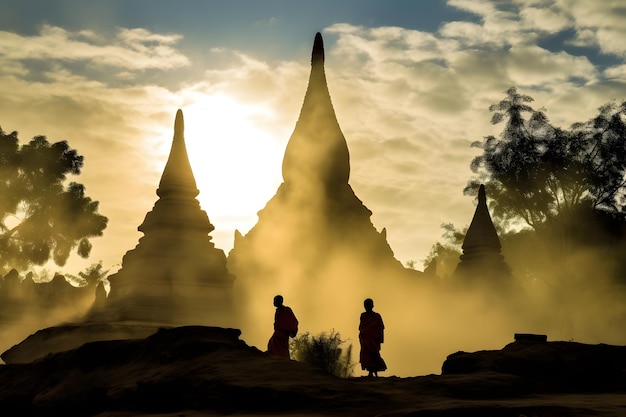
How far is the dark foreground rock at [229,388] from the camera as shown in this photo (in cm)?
770

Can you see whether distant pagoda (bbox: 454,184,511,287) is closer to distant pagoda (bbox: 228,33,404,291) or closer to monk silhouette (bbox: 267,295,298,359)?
distant pagoda (bbox: 228,33,404,291)

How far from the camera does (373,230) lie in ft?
92.5

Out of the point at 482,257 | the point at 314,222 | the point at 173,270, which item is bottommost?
the point at 173,270

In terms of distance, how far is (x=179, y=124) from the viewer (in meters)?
23.7

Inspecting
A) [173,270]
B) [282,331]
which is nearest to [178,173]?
[173,270]

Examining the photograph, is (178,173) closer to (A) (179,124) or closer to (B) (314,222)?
(A) (179,124)

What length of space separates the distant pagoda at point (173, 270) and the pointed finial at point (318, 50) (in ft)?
30.7

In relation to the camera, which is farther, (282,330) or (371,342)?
(371,342)

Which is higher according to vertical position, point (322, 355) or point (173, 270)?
point (173, 270)

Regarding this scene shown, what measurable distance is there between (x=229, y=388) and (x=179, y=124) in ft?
53.9

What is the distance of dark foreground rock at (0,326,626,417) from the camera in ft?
25.2

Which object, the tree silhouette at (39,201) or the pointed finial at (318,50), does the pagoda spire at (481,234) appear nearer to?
the pointed finial at (318,50)

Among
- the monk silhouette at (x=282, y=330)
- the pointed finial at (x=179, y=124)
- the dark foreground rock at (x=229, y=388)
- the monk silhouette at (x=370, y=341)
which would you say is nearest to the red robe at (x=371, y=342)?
the monk silhouette at (x=370, y=341)

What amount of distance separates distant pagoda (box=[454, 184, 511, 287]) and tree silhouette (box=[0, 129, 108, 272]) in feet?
53.7
